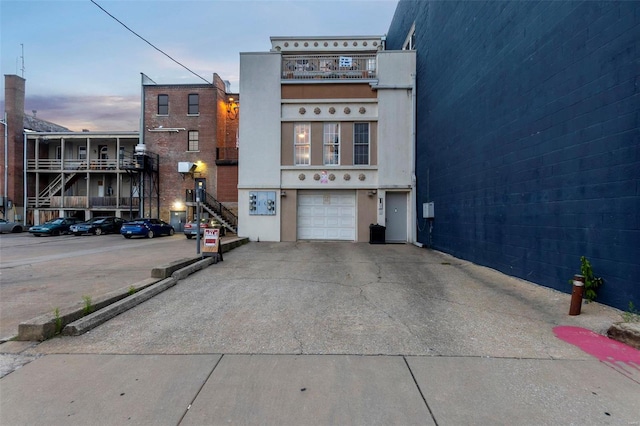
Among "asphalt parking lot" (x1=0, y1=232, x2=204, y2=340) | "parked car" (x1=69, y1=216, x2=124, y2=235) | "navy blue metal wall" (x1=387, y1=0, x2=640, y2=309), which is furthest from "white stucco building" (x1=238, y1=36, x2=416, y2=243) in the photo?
"parked car" (x1=69, y1=216, x2=124, y2=235)

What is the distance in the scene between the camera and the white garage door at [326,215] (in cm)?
1577

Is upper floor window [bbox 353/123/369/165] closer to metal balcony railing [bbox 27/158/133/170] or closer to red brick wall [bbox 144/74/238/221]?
red brick wall [bbox 144/74/238/221]

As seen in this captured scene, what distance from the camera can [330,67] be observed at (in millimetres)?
16266

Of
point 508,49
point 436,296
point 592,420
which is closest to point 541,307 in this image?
point 436,296

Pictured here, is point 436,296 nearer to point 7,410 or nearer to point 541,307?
point 541,307

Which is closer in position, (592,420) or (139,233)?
(592,420)

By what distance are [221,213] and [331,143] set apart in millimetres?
11946

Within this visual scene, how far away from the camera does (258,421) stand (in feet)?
8.55

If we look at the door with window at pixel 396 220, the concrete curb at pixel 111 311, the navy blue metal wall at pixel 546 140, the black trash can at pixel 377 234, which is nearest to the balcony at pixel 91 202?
the black trash can at pixel 377 234

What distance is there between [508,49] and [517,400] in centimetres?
802

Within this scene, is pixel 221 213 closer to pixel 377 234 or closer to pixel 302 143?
pixel 302 143

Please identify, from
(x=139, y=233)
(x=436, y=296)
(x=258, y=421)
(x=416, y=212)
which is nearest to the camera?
(x=258, y=421)

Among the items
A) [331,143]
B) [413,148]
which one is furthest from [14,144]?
[413,148]

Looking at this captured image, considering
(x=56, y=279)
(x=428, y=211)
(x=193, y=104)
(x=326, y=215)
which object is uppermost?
(x=193, y=104)
